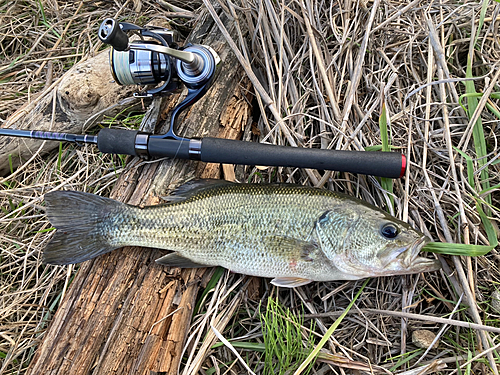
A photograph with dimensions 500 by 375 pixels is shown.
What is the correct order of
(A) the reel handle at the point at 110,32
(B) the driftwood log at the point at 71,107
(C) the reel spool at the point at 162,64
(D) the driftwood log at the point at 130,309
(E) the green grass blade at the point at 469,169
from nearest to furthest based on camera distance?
(A) the reel handle at the point at 110,32, (D) the driftwood log at the point at 130,309, (C) the reel spool at the point at 162,64, (E) the green grass blade at the point at 469,169, (B) the driftwood log at the point at 71,107

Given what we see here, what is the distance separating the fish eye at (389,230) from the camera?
2734 millimetres

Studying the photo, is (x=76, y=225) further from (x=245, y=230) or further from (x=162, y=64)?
(x=162, y=64)

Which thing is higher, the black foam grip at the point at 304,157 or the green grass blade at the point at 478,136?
the black foam grip at the point at 304,157

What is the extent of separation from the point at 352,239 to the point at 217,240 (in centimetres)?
113

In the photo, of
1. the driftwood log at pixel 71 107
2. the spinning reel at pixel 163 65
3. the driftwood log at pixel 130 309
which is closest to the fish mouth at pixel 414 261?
the driftwood log at pixel 130 309

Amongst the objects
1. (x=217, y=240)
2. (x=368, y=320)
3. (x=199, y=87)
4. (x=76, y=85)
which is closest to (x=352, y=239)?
(x=368, y=320)

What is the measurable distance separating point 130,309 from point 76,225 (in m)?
0.85

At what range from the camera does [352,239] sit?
9.15 feet

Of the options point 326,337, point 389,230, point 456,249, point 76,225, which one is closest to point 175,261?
point 76,225

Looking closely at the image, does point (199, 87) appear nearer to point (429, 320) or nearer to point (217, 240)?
point (217, 240)

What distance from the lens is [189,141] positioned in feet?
9.89

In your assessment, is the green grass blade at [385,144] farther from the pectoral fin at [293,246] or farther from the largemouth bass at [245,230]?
the pectoral fin at [293,246]

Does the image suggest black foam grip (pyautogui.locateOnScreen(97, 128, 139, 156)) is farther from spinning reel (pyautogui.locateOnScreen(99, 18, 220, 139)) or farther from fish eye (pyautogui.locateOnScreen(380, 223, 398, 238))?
fish eye (pyautogui.locateOnScreen(380, 223, 398, 238))

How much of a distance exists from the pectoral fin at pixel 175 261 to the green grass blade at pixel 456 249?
78.8 inches
